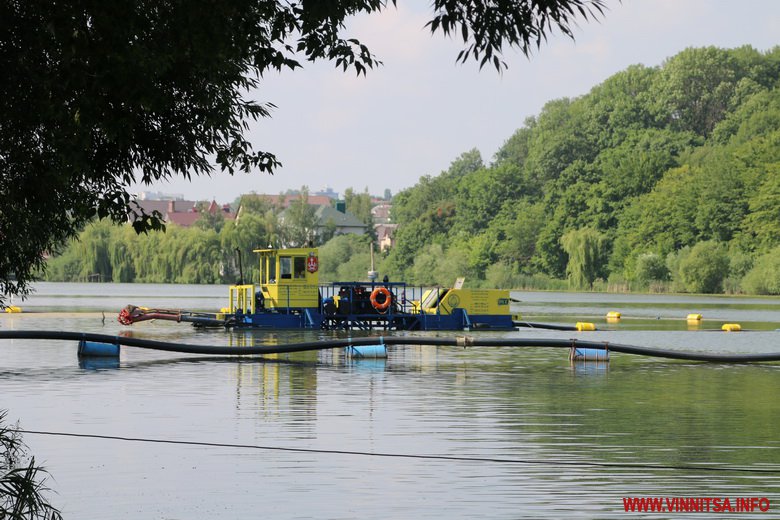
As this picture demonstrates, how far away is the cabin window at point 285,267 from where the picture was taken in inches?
1703

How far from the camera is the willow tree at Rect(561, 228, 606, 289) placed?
10794cm

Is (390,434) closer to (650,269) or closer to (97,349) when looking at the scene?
(97,349)

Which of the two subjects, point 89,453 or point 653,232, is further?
point 653,232

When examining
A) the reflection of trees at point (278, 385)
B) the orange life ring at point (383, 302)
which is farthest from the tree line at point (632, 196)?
the reflection of trees at point (278, 385)

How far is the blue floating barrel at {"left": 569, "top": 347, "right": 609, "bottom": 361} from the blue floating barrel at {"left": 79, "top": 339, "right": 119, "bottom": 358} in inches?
457

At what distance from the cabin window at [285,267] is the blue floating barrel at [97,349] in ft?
40.3

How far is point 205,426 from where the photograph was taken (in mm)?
18172

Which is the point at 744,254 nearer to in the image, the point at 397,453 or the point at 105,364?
the point at 105,364

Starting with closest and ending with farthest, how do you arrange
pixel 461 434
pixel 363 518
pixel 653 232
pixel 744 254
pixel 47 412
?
pixel 363 518, pixel 461 434, pixel 47 412, pixel 744 254, pixel 653 232

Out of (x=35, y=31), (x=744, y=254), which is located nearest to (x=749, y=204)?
(x=744, y=254)

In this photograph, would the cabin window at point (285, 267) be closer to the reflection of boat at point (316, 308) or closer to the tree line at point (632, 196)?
the reflection of boat at point (316, 308)

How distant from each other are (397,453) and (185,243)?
317ft

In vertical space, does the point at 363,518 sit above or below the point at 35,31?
below

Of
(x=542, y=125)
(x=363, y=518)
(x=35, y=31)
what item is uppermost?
(x=542, y=125)
